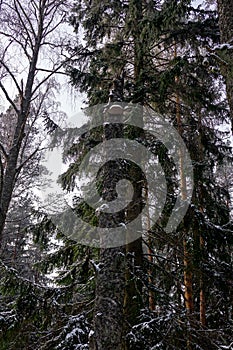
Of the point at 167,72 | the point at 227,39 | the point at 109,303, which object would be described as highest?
the point at 167,72

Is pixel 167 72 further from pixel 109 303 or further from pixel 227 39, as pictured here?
pixel 109 303

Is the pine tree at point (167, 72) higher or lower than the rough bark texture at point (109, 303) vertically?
higher

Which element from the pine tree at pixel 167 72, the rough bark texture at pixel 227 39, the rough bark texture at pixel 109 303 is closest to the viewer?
the rough bark texture at pixel 227 39

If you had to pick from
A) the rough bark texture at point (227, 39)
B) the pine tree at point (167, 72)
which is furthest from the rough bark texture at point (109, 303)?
the rough bark texture at point (227, 39)

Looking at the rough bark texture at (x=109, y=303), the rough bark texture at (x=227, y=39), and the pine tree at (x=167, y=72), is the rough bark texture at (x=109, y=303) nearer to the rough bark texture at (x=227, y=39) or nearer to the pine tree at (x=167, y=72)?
the pine tree at (x=167, y=72)

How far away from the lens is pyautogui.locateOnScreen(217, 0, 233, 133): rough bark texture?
2925 millimetres

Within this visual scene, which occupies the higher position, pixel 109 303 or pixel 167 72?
pixel 167 72

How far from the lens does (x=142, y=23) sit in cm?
512

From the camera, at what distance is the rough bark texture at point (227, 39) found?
2.92 metres

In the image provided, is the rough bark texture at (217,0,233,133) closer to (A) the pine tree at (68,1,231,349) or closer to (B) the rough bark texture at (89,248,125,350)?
(A) the pine tree at (68,1,231,349)

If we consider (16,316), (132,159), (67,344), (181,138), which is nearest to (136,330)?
(67,344)

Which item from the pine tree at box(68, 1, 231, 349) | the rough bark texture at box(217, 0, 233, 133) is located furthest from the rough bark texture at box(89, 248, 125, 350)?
the rough bark texture at box(217, 0, 233, 133)

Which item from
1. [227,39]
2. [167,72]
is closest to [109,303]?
[227,39]

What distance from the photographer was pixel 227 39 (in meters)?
3.47
